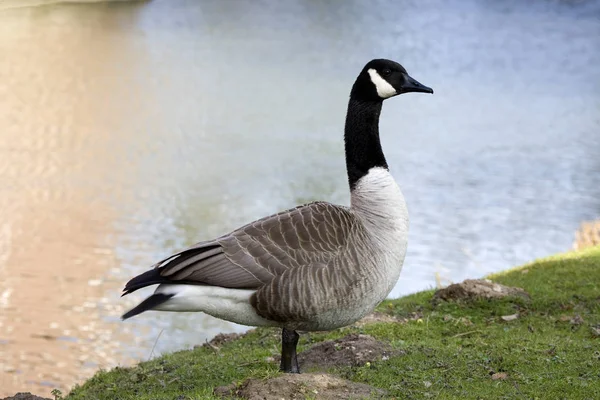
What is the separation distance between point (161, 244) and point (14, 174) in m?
5.80

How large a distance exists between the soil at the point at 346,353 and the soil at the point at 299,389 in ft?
3.36

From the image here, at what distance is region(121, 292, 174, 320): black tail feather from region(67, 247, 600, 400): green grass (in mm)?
694

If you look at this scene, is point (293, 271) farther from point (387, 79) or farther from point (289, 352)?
point (387, 79)

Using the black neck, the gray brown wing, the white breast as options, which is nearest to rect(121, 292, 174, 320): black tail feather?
the gray brown wing

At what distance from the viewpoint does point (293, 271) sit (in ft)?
17.2

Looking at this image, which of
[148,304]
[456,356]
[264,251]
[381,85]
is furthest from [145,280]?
[456,356]

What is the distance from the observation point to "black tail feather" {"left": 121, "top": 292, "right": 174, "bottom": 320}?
15.9 ft

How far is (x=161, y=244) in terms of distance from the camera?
50.9 ft

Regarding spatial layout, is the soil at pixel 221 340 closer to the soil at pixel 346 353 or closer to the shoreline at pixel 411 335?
the shoreline at pixel 411 335

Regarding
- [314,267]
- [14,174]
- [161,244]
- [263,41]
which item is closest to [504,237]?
[161,244]

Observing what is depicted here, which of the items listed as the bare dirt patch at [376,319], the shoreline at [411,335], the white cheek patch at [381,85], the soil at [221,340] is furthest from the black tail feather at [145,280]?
the bare dirt patch at [376,319]

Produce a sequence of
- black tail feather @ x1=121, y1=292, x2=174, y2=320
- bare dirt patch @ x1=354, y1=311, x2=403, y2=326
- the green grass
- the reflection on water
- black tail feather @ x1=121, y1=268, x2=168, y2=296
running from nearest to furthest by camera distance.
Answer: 1. black tail feather @ x1=121, y1=292, x2=174, y2=320
2. black tail feather @ x1=121, y1=268, x2=168, y2=296
3. the green grass
4. bare dirt patch @ x1=354, y1=311, x2=403, y2=326
5. the reflection on water

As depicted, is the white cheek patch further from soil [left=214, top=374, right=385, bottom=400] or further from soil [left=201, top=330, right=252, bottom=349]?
soil [left=201, top=330, right=252, bottom=349]

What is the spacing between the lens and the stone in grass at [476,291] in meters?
9.07
